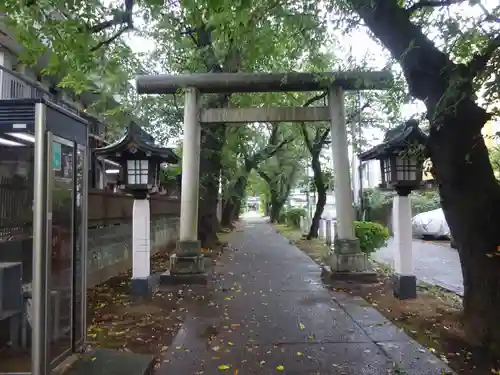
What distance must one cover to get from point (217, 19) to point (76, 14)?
6.86 ft

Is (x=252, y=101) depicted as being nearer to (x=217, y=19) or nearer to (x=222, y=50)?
(x=222, y=50)

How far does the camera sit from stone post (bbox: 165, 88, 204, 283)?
10.1 metres

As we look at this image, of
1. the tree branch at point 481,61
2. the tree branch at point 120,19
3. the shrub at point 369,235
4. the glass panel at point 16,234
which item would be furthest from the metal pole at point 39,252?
the shrub at point 369,235

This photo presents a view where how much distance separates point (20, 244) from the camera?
523cm

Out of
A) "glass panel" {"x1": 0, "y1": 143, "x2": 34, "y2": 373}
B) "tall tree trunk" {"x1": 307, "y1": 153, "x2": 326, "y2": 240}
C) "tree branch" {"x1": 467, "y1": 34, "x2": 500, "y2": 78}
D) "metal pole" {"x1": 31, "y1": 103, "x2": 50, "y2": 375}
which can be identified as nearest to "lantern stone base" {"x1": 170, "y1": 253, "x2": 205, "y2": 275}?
"glass panel" {"x1": 0, "y1": 143, "x2": 34, "y2": 373}

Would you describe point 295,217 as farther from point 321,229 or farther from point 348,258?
point 348,258

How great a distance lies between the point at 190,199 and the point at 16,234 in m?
5.42

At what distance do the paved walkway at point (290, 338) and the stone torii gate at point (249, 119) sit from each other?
3.48 feet

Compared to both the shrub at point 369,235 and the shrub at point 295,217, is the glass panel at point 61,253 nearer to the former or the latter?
the shrub at point 369,235

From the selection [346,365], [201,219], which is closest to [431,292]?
[346,365]

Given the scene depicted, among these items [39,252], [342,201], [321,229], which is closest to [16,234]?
[39,252]

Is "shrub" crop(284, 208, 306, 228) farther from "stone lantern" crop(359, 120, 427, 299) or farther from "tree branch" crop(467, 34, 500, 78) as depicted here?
"tree branch" crop(467, 34, 500, 78)

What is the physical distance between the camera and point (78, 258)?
5.00 meters

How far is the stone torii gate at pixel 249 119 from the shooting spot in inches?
400
